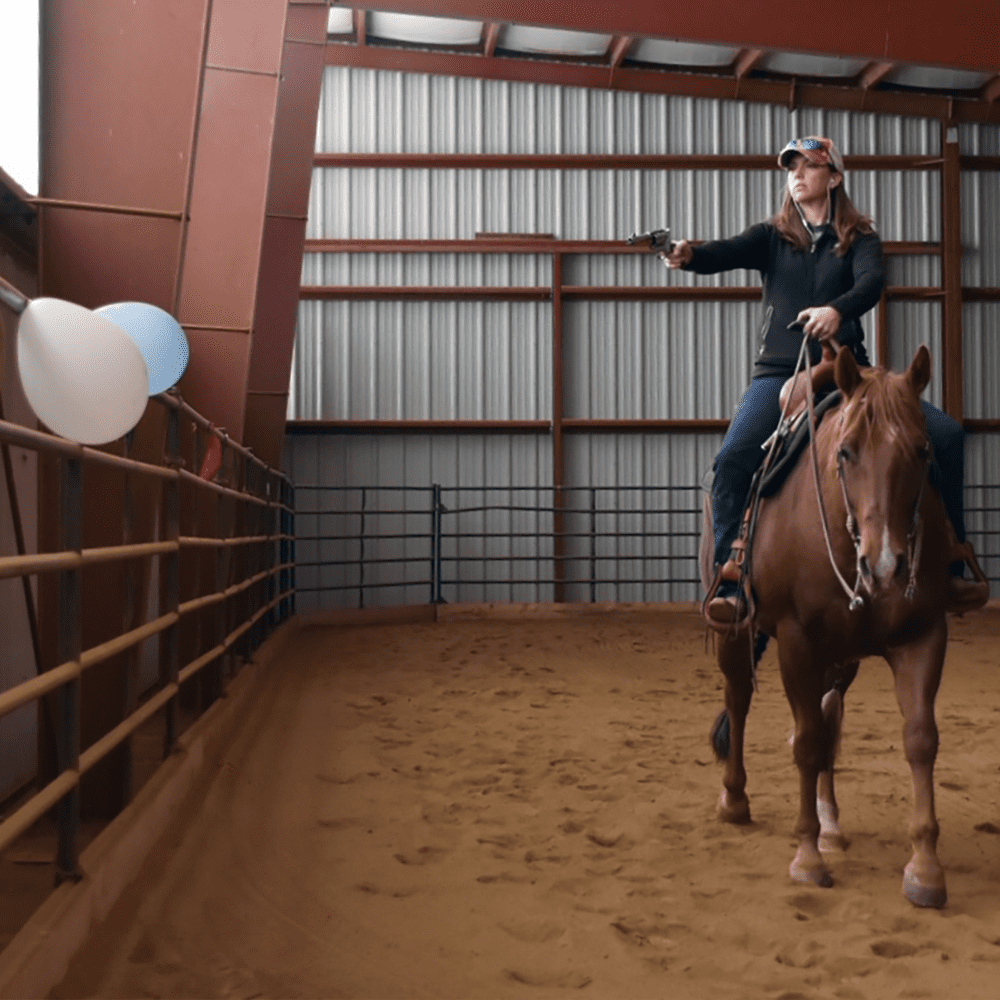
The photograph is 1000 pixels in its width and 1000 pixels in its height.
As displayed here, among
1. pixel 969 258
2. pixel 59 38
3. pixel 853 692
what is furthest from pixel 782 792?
pixel 969 258

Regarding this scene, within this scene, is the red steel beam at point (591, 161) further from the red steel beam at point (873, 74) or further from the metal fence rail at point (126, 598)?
the metal fence rail at point (126, 598)

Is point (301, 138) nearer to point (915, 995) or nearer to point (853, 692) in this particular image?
point (853, 692)

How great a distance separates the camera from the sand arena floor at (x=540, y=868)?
2.53 m

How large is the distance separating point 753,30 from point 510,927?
933 centimetres

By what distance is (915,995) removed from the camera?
2426 millimetres

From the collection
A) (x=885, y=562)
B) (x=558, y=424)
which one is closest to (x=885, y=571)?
(x=885, y=562)

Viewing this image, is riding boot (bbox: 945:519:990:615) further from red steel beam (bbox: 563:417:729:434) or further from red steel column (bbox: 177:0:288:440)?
red steel beam (bbox: 563:417:729:434)

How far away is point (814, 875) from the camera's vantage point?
3.19 m

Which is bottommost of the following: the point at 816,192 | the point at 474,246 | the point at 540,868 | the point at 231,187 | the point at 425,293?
the point at 540,868

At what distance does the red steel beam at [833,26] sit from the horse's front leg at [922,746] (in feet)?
27.5

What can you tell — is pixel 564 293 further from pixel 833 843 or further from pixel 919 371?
pixel 919 371

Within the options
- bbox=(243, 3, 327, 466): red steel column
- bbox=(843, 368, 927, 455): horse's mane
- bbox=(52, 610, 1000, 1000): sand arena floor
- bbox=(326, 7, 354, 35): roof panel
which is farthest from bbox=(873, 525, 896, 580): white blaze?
bbox=(326, 7, 354, 35): roof panel

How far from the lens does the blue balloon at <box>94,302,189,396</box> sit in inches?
150

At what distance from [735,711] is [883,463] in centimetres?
147
